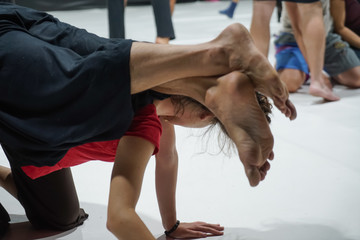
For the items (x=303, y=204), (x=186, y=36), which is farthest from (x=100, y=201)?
(x=186, y=36)

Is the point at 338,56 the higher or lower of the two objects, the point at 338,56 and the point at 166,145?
the lower

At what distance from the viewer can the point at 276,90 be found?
109cm

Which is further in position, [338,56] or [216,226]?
[338,56]

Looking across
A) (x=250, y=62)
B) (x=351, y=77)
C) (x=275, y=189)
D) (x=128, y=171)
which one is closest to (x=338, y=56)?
(x=351, y=77)

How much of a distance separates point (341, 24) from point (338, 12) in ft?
0.23

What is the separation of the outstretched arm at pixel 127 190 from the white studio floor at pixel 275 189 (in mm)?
352

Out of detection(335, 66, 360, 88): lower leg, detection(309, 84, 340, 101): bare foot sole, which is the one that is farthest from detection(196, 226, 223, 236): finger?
detection(335, 66, 360, 88): lower leg

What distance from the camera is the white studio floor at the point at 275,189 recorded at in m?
1.39

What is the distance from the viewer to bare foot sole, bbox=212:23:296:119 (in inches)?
42.6

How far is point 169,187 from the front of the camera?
Result: 136 centimetres

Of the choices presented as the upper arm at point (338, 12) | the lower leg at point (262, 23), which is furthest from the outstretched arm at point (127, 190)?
the upper arm at point (338, 12)

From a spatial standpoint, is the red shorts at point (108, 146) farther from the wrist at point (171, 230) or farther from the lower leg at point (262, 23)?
the lower leg at point (262, 23)

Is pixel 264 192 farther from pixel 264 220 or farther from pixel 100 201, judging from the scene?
pixel 100 201

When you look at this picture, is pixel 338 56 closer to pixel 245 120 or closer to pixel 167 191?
pixel 167 191
